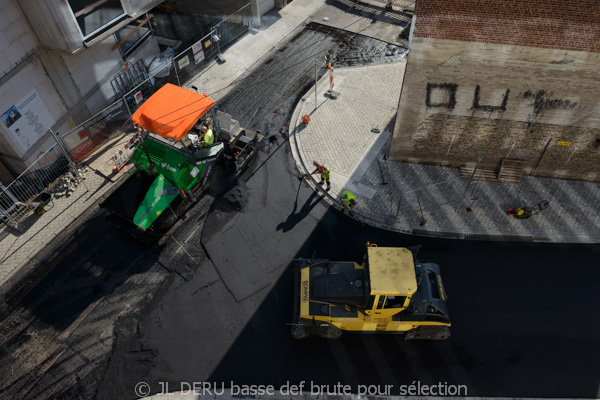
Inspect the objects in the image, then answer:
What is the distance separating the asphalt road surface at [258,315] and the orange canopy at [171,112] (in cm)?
355

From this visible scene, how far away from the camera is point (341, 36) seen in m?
27.5

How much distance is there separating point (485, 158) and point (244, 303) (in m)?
12.7

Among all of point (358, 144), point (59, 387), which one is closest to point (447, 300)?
point (358, 144)

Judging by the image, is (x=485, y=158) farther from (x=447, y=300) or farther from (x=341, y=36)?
(x=341, y=36)

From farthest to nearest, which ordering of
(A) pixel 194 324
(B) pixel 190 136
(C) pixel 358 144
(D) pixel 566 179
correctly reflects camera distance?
(C) pixel 358 144 < (D) pixel 566 179 < (B) pixel 190 136 < (A) pixel 194 324

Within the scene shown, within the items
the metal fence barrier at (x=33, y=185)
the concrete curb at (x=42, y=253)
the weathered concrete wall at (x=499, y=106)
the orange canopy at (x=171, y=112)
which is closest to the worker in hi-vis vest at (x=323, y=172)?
the weathered concrete wall at (x=499, y=106)

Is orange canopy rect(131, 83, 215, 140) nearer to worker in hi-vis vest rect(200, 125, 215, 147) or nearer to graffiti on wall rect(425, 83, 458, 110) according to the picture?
worker in hi-vis vest rect(200, 125, 215, 147)

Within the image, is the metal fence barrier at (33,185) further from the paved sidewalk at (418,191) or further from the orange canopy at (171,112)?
the paved sidewalk at (418,191)

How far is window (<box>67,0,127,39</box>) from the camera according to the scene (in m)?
18.1

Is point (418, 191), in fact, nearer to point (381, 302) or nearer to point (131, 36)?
point (381, 302)

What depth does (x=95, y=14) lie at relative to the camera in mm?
18953

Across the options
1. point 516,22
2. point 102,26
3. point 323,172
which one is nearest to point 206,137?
point 323,172

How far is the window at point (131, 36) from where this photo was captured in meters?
22.2

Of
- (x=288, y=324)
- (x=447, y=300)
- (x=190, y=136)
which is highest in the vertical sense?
(x=190, y=136)
